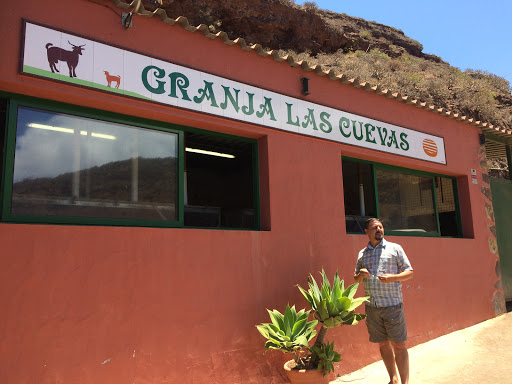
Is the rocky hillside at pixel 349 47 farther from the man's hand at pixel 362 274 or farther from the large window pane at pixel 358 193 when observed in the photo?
the man's hand at pixel 362 274

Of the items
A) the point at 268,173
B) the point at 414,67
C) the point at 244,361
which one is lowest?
the point at 244,361

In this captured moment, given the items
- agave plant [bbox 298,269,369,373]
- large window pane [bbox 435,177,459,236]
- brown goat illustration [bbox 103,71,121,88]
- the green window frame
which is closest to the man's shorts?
agave plant [bbox 298,269,369,373]

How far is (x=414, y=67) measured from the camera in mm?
24266

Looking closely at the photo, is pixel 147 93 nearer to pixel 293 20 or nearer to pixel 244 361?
pixel 244 361

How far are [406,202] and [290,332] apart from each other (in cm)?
392

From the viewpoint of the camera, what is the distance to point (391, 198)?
7.17 m

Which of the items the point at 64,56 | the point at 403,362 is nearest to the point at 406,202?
the point at 403,362

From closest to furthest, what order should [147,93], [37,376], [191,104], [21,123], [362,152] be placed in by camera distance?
[37,376], [21,123], [147,93], [191,104], [362,152]

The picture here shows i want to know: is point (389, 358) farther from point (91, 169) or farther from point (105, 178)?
point (91, 169)

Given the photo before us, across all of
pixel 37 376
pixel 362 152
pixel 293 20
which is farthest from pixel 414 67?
pixel 37 376

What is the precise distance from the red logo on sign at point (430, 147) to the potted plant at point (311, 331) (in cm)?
387

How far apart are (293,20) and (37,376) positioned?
76.3ft

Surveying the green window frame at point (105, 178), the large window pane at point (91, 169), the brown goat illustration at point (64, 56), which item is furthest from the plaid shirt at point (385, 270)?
the brown goat illustration at point (64, 56)

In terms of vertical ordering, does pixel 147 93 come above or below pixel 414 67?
below
